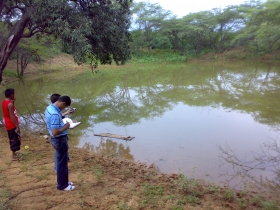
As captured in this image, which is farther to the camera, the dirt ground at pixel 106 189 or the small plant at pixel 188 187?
the small plant at pixel 188 187

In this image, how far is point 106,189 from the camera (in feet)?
12.8

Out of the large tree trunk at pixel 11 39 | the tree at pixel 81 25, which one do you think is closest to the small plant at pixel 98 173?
the tree at pixel 81 25

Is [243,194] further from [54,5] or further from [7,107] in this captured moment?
[54,5]

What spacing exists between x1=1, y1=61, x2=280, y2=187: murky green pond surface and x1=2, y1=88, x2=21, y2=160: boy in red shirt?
1.68 meters

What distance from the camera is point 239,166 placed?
512 cm

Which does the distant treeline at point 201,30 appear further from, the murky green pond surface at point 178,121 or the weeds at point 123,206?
the weeds at point 123,206

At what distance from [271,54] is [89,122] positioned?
3026 cm

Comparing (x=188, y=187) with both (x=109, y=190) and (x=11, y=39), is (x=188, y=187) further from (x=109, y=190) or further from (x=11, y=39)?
(x=11, y=39)

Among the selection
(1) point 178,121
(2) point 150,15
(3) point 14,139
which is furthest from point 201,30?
(3) point 14,139

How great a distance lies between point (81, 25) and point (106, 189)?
466 centimetres

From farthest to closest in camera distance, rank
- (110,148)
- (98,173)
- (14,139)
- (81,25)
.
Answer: (81,25) < (110,148) < (14,139) < (98,173)

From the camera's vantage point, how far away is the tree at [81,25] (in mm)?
6641

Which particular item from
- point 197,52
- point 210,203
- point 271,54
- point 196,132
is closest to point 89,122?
point 196,132

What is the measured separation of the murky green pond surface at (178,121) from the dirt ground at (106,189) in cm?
76
